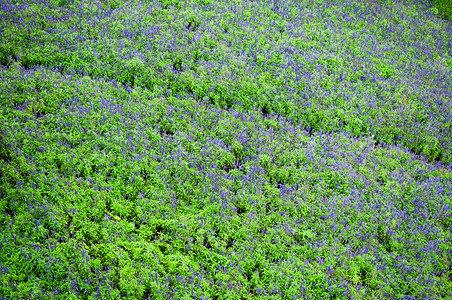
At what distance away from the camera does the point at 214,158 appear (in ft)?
21.3

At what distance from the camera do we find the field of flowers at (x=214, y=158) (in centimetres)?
488

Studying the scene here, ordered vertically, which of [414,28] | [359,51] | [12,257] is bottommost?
[12,257]

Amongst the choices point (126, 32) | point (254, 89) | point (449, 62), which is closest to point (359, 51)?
point (449, 62)

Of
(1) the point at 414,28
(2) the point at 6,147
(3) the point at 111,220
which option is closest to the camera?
(3) the point at 111,220

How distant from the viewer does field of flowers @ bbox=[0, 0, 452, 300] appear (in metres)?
4.88

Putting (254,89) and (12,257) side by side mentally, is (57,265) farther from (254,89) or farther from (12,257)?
(254,89)

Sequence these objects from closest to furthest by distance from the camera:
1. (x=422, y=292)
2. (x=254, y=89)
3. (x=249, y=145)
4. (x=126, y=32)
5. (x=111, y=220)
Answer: (x=422, y=292) → (x=111, y=220) → (x=249, y=145) → (x=254, y=89) → (x=126, y=32)

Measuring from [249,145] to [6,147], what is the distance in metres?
4.48

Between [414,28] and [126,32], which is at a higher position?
[414,28]

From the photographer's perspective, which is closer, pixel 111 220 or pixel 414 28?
pixel 111 220

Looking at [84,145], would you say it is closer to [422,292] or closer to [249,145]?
[249,145]

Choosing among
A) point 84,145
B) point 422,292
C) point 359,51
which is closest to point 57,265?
point 84,145

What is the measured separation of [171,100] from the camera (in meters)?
7.56

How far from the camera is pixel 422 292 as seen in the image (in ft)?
16.0
